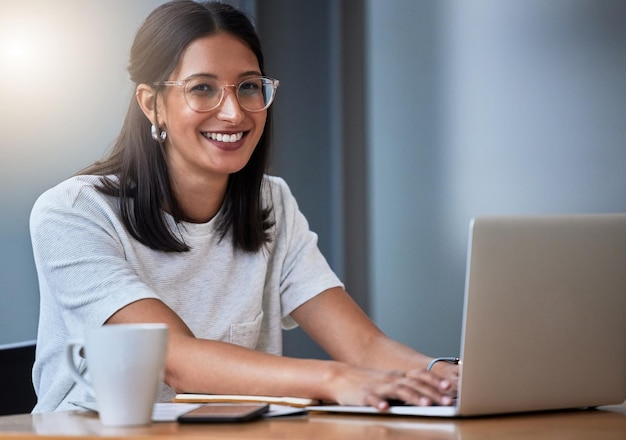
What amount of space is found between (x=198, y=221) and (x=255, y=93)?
0.29m

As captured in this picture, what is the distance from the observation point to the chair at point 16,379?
1.67 meters

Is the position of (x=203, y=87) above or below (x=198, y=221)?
above

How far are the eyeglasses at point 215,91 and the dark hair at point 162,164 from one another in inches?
2.8

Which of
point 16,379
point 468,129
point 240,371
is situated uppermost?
point 468,129

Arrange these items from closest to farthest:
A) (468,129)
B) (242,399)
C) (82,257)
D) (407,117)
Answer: (242,399)
(82,257)
(468,129)
(407,117)

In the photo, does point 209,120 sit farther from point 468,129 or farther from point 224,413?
point 468,129

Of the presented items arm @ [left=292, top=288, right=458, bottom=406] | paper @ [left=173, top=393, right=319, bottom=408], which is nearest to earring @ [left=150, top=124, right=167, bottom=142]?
arm @ [left=292, top=288, right=458, bottom=406]

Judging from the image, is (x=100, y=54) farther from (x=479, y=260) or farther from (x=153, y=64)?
(x=479, y=260)

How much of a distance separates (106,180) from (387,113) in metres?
1.84

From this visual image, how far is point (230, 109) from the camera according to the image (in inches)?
75.5

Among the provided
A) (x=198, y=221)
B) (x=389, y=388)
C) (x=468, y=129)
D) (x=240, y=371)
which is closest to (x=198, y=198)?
(x=198, y=221)

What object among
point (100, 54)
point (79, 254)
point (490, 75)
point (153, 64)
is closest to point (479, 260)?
point (79, 254)

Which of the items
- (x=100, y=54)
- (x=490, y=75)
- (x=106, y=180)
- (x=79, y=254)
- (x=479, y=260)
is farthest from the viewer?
(x=490, y=75)

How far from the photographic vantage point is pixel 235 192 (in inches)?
81.5
